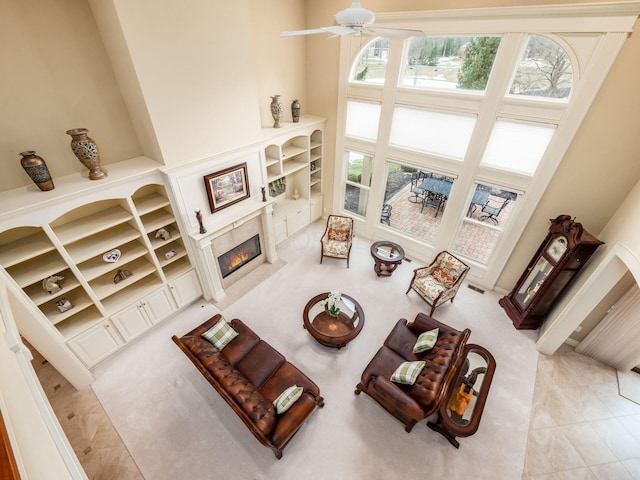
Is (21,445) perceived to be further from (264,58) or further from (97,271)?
(264,58)

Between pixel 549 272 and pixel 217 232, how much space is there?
223 inches

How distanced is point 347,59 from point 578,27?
11.7ft

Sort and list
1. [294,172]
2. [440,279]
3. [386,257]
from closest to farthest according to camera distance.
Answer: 1. [440,279]
2. [386,257]
3. [294,172]

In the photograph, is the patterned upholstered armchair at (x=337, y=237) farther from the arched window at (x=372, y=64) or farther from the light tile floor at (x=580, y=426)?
the light tile floor at (x=580, y=426)

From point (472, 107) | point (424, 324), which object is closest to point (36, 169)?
point (424, 324)

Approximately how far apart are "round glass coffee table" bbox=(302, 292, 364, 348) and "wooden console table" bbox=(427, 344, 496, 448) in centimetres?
154

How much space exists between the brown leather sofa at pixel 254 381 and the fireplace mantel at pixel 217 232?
3.90ft

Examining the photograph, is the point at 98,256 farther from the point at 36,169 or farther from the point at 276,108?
the point at 276,108

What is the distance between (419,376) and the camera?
359 centimetres

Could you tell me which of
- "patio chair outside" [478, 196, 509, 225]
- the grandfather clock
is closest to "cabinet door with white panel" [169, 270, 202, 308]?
the grandfather clock

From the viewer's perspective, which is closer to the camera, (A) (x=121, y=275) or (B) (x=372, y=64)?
(A) (x=121, y=275)

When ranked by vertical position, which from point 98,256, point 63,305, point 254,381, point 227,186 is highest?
point 227,186

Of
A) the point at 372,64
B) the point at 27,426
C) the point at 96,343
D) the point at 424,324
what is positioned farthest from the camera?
the point at 372,64

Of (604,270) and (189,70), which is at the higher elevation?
(189,70)
